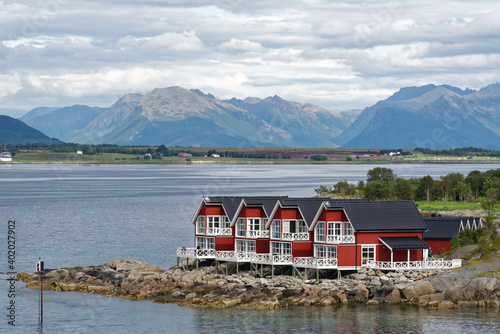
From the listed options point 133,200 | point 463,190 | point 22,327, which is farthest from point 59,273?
point 133,200

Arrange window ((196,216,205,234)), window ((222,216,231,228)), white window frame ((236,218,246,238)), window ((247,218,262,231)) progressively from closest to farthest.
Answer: window ((247,218,262,231)) → white window frame ((236,218,246,238)) → window ((222,216,231,228)) → window ((196,216,205,234))

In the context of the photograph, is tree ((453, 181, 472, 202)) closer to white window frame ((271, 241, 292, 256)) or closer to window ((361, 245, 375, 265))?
window ((361, 245, 375, 265))

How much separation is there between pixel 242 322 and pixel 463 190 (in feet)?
260

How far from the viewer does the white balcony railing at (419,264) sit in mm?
60188

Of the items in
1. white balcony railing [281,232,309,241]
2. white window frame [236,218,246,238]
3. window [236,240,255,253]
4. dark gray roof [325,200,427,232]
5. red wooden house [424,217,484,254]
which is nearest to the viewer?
dark gray roof [325,200,427,232]

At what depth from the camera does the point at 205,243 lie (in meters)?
67.8

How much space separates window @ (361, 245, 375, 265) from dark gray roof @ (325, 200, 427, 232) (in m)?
1.51

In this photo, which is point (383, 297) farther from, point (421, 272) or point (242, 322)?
point (242, 322)

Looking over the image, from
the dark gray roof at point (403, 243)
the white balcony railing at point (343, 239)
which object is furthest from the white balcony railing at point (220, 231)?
the dark gray roof at point (403, 243)

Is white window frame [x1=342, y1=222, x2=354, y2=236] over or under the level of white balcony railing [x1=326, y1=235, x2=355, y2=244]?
over

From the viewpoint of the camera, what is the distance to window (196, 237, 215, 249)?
67.4 metres

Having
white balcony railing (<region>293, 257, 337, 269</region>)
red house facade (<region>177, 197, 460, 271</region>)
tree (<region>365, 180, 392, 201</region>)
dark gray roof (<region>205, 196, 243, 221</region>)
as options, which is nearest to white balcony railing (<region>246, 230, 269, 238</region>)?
red house facade (<region>177, 197, 460, 271</region>)

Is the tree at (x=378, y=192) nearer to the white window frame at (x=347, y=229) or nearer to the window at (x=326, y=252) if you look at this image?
the white window frame at (x=347, y=229)

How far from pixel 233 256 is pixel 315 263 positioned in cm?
798
